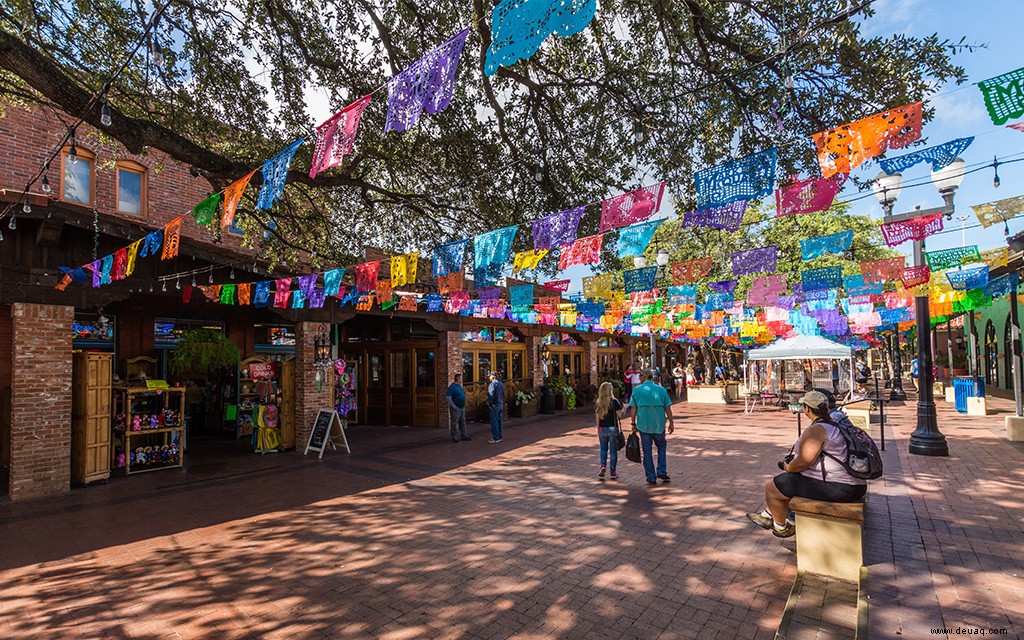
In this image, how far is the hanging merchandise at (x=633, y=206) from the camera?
6.52m

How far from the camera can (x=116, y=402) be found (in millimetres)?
9734

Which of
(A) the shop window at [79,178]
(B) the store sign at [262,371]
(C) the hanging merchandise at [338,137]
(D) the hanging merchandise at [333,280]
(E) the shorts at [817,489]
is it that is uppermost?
(A) the shop window at [79,178]

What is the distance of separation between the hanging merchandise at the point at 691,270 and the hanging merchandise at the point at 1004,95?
21.1ft

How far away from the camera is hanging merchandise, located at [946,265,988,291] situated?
11.4 metres

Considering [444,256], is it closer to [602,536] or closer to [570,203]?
[570,203]

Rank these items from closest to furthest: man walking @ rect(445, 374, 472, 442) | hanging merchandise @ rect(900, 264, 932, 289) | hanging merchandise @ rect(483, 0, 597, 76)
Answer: hanging merchandise @ rect(483, 0, 597, 76) → hanging merchandise @ rect(900, 264, 932, 289) → man walking @ rect(445, 374, 472, 442)

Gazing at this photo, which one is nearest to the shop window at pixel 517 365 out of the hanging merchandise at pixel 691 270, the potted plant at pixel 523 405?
the potted plant at pixel 523 405

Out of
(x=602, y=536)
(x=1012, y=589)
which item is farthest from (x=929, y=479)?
(x=602, y=536)

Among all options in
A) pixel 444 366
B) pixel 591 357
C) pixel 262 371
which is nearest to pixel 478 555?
pixel 262 371

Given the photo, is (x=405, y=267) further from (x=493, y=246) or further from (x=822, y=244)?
(x=822, y=244)

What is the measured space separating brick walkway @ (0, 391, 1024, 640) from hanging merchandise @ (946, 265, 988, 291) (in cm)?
404

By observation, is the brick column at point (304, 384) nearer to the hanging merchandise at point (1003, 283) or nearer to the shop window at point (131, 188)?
the shop window at point (131, 188)

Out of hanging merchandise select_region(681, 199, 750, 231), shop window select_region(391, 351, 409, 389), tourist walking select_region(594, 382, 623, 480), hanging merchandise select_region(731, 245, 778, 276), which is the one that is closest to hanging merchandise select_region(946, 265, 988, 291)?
hanging merchandise select_region(731, 245, 778, 276)

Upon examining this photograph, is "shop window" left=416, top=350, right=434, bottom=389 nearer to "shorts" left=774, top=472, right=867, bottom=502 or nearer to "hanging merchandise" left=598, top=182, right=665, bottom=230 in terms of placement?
"hanging merchandise" left=598, top=182, right=665, bottom=230
